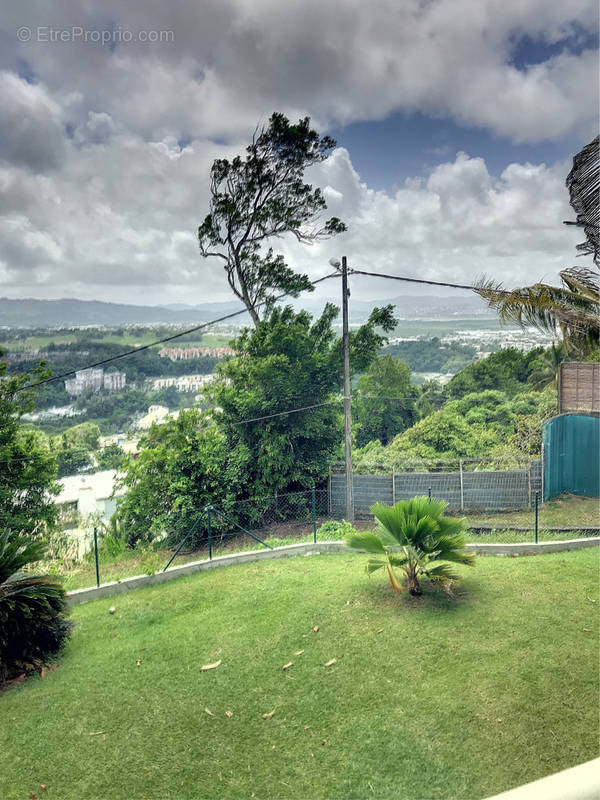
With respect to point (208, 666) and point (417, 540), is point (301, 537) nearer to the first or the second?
point (417, 540)

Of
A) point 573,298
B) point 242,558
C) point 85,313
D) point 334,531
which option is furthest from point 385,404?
point 85,313

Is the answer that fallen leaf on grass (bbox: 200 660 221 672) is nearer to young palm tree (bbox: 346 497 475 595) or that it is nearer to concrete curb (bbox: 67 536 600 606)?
young palm tree (bbox: 346 497 475 595)

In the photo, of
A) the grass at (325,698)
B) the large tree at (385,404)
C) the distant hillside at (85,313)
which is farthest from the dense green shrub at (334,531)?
the large tree at (385,404)

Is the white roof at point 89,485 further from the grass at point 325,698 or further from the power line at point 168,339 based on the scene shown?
the grass at point 325,698

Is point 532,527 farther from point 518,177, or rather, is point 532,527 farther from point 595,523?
point 518,177

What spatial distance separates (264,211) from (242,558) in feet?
29.8

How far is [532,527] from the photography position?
8.84m

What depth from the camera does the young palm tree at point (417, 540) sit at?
468 centimetres

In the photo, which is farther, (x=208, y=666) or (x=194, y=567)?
(x=194, y=567)

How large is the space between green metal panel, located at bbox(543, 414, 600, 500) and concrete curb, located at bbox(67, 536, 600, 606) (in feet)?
10.6

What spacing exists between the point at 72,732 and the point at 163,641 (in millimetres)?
1230

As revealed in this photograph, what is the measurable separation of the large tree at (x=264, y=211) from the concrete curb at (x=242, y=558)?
698cm

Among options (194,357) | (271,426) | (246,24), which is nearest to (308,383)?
(271,426)

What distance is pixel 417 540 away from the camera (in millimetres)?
4730
